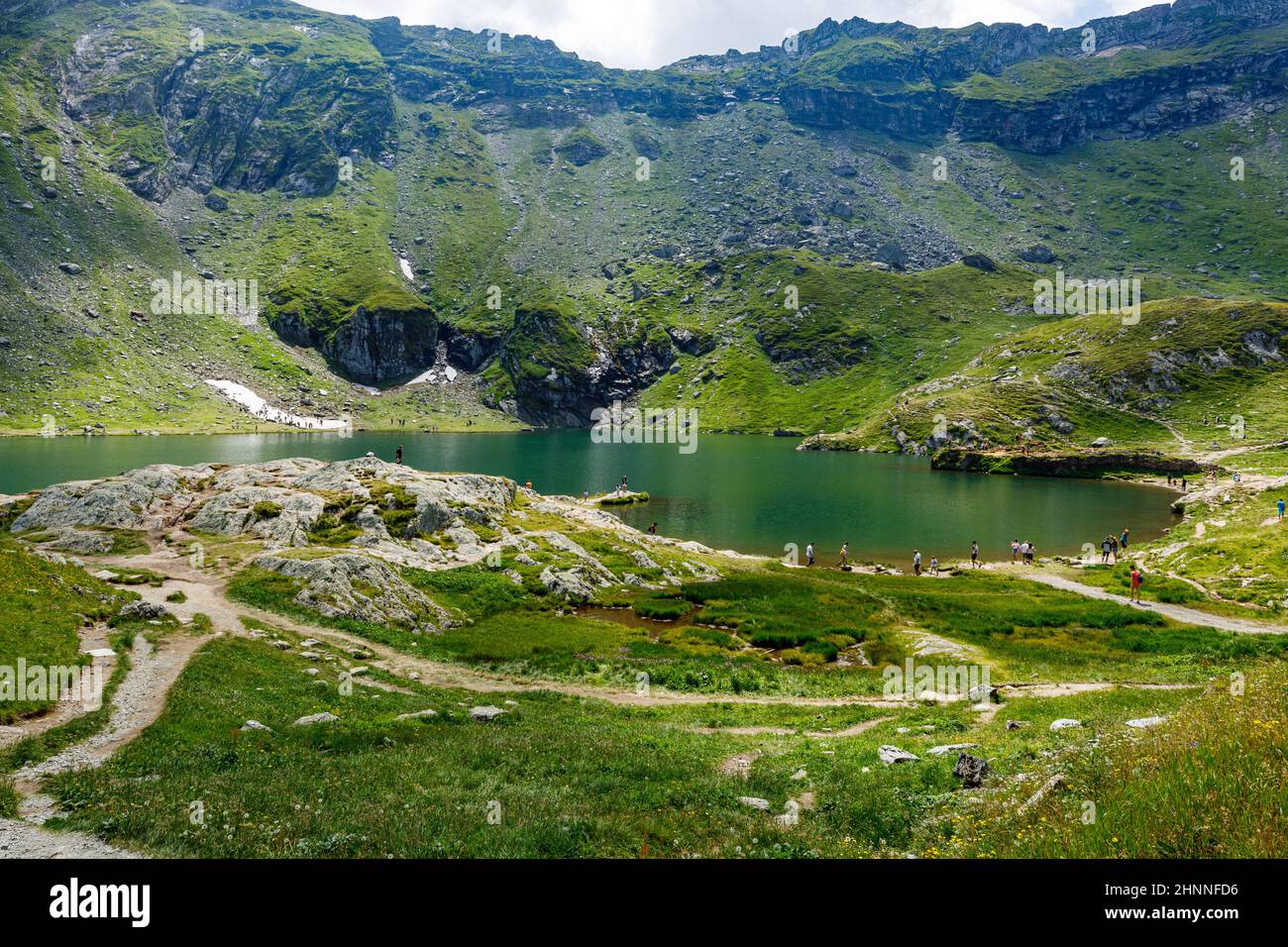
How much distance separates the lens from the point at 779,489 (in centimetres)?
11900

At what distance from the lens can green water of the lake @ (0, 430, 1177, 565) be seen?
8400cm

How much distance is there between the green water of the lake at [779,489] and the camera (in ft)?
276

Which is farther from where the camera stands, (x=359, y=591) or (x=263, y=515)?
(x=263, y=515)

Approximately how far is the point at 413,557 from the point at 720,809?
125ft

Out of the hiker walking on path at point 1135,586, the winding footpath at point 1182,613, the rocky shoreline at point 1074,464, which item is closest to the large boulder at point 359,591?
the winding footpath at point 1182,613

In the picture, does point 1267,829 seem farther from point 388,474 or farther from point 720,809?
point 388,474

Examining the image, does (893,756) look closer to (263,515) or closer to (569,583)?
(569,583)

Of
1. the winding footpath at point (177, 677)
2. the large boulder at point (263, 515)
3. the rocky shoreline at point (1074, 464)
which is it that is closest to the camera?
the winding footpath at point (177, 677)

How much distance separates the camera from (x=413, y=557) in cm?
4634

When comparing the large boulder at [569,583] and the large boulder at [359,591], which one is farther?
the large boulder at [569,583]

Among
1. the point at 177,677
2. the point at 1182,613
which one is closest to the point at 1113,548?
the point at 1182,613

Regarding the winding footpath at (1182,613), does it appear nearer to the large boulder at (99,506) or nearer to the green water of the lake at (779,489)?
the green water of the lake at (779,489)

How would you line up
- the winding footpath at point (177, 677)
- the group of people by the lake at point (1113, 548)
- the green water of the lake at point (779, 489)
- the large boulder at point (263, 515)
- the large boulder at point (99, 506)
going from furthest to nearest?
the green water of the lake at point (779, 489) → the group of people by the lake at point (1113, 548) → the large boulder at point (263, 515) → the large boulder at point (99, 506) → the winding footpath at point (177, 677)
